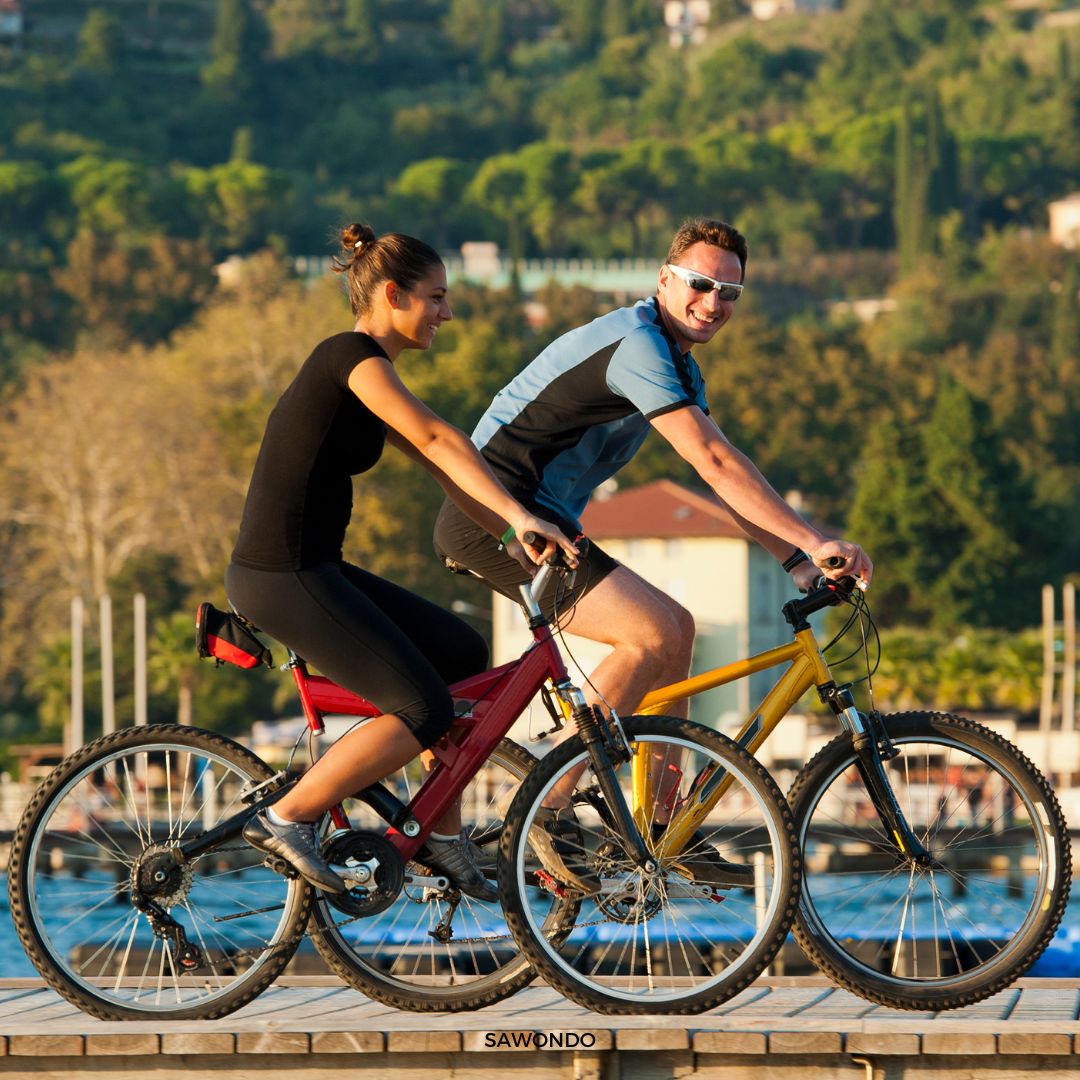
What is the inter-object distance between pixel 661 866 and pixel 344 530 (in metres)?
1.08

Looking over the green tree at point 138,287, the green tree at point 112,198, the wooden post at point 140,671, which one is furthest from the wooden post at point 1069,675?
the green tree at point 112,198

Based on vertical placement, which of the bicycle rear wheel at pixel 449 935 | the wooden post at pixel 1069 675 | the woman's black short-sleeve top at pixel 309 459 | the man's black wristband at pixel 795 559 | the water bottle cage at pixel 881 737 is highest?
the woman's black short-sleeve top at pixel 309 459

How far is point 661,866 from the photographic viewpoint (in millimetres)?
5930

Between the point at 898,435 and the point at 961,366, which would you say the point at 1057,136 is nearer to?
the point at 961,366

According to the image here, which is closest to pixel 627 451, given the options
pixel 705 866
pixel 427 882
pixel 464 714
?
pixel 464 714

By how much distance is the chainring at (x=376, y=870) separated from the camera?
588cm

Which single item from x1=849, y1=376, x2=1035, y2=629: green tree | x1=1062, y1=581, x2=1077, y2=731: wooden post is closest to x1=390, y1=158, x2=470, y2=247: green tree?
x1=849, y1=376, x2=1035, y2=629: green tree

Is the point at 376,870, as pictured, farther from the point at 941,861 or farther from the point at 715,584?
the point at 715,584

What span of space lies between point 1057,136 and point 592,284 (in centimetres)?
5053

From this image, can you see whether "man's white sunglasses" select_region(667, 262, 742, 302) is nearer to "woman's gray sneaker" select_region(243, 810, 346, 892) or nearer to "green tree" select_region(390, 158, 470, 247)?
"woman's gray sneaker" select_region(243, 810, 346, 892)

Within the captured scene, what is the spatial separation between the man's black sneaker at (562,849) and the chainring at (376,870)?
0.33m

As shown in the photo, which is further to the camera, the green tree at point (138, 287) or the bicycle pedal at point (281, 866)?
the green tree at point (138, 287)

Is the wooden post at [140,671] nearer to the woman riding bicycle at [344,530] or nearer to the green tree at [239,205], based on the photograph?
the woman riding bicycle at [344,530]

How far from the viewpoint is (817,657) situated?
6.06 m
